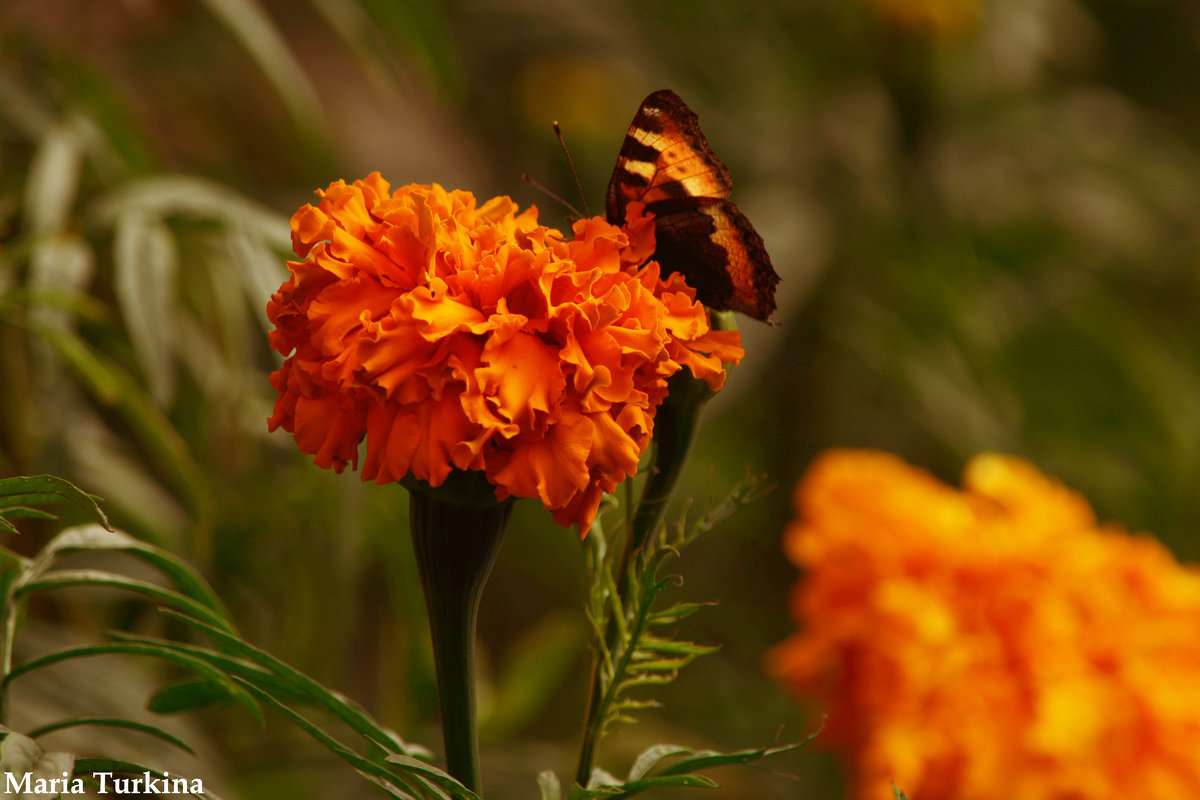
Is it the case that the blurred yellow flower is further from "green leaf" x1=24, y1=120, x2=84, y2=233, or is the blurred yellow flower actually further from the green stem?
the green stem

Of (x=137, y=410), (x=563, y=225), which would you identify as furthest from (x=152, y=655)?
(x=563, y=225)

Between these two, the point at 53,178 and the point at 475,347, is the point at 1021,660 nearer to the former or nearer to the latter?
the point at 475,347

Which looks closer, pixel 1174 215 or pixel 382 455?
pixel 382 455

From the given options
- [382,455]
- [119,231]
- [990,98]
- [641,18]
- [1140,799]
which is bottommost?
[1140,799]

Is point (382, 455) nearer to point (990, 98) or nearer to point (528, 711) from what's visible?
point (528, 711)

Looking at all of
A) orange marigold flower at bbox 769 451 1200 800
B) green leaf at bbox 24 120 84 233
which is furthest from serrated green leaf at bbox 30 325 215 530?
orange marigold flower at bbox 769 451 1200 800

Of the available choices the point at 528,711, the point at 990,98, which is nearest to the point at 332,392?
the point at 528,711

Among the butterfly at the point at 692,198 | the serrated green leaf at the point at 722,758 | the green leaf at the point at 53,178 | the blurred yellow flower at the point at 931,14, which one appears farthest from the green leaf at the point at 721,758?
the blurred yellow flower at the point at 931,14
